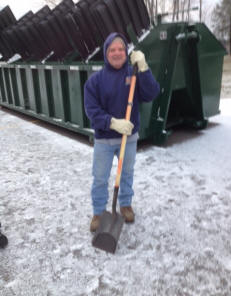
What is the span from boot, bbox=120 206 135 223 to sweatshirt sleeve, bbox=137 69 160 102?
1195 mm

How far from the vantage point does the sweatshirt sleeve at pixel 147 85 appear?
2.77 meters

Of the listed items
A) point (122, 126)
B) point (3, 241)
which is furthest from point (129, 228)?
point (3, 241)

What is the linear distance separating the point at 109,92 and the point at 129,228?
139 centimetres

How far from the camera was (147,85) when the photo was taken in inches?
111

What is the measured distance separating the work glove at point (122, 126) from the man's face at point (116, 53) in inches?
20.1

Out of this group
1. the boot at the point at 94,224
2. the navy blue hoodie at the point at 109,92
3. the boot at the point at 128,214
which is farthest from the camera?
the boot at the point at 128,214

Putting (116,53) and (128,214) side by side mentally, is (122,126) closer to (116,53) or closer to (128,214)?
(116,53)

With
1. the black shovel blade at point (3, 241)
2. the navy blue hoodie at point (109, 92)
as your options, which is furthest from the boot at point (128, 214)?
the black shovel blade at point (3, 241)

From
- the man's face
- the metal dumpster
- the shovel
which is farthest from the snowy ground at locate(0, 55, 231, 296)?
the man's face

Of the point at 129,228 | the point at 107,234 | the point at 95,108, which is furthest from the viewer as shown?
the point at 129,228

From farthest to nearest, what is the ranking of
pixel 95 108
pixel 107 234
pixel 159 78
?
pixel 159 78 → pixel 95 108 → pixel 107 234

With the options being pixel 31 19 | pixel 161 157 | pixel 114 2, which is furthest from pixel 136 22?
pixel 31 19

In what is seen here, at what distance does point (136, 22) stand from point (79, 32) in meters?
1.07

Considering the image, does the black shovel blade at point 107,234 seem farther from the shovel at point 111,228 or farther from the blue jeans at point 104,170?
the blue jeans at point 104,170
